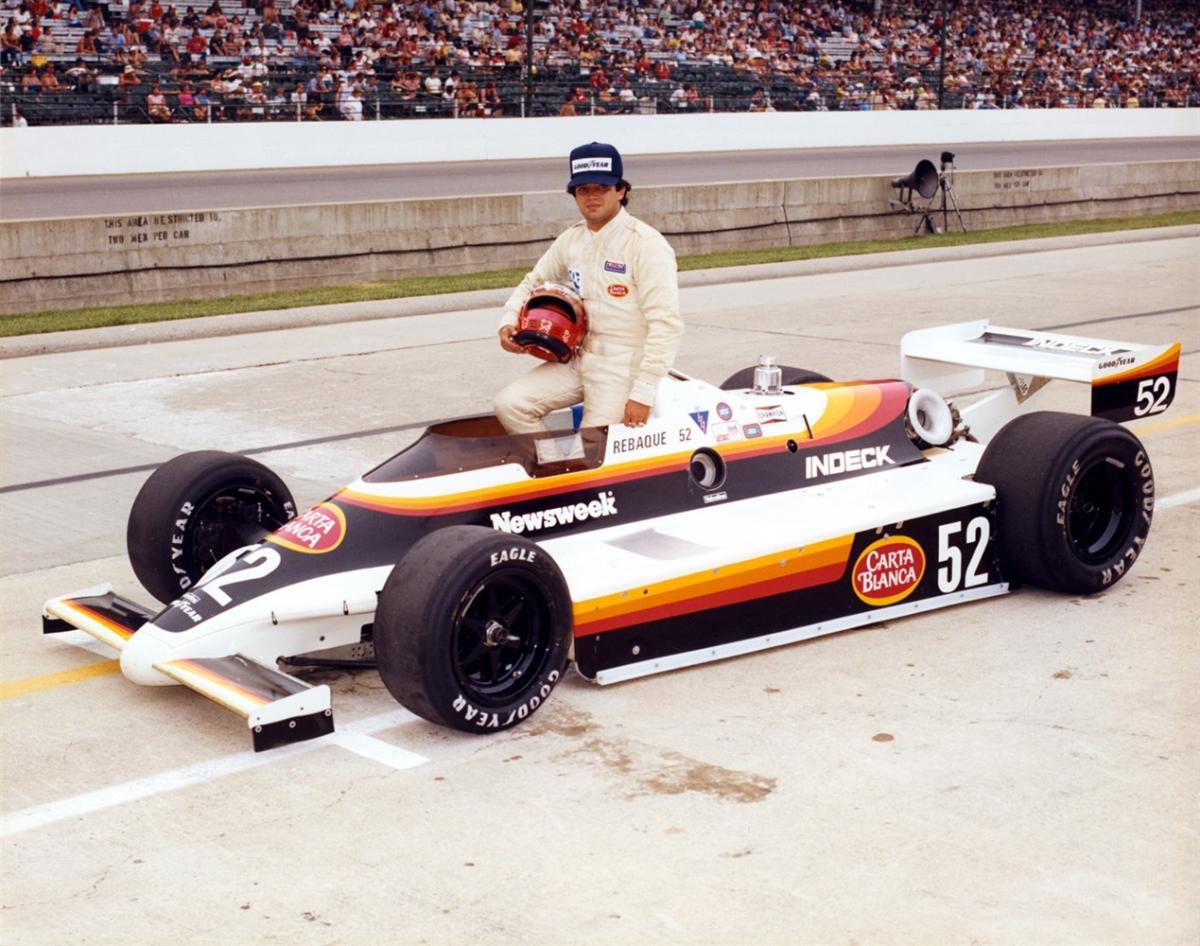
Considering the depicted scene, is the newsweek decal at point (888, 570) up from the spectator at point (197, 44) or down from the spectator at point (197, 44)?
down

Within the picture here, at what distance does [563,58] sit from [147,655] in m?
29.4

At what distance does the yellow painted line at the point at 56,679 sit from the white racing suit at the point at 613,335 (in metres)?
1.63

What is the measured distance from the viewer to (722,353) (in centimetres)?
1237

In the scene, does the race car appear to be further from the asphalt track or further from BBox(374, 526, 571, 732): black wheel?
the asphalt track

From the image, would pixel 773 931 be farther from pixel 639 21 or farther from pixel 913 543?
pixel 639 21

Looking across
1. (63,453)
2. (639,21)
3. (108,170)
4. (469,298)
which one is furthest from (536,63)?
(63,453)

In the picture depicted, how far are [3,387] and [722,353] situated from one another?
503 cm

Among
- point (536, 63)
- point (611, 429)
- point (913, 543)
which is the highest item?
point (536, 63)

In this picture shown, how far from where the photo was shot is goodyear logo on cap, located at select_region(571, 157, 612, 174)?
238 inches

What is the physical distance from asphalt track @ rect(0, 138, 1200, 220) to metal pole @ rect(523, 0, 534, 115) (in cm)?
186

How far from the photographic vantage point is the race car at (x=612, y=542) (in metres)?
5.03

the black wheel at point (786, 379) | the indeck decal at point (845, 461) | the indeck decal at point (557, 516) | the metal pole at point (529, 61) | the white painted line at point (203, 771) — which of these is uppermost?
the metal pole at point (529, 61)

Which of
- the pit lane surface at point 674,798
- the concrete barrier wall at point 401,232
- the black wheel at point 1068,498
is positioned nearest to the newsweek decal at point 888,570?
the pit lane surface at point 674,798

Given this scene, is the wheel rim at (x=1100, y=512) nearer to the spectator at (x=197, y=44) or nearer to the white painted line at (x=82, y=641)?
the white painted line at (x=82, y=641)
